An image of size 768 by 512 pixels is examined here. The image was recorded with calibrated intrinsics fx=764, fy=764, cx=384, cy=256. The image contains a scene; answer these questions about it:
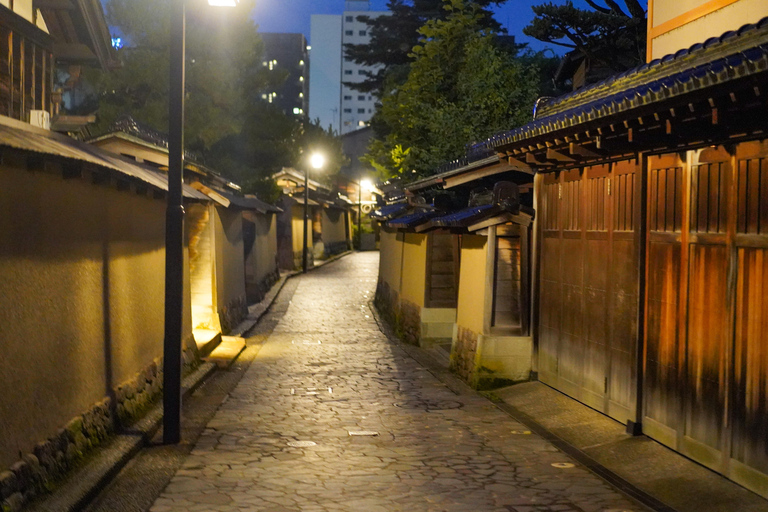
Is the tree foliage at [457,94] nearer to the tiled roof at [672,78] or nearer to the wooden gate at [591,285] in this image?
the tiled roof at [672,78]

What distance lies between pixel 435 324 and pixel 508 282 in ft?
20.0

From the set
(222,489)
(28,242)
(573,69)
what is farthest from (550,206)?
(573,69)

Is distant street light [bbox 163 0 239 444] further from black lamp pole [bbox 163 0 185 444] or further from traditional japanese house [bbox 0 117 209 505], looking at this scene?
traditional japanese house [bbox 0 117 209 505]

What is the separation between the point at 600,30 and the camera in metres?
23.2

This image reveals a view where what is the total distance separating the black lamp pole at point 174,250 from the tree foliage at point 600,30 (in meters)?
14.1

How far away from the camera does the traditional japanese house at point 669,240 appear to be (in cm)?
776

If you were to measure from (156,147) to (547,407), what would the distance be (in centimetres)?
1138

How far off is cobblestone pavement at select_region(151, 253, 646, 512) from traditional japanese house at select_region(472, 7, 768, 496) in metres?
1.34

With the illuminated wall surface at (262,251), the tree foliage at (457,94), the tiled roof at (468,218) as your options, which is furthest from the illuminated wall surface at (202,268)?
the illuminated wall surface at (262,251)

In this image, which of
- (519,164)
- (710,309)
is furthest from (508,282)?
(710,309)

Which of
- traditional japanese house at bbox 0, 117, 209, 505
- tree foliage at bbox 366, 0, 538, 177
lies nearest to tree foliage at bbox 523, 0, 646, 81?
tree foliage at bbox 366, 0, 538, 177

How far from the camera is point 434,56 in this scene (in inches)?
1013

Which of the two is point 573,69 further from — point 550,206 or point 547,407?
point 547,407

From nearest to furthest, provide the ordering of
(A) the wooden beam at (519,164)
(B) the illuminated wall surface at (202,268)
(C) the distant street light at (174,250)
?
(C) the distant street light at (174,250) < (A) the wooden beam at (519,164) < (B) the illuminated wall surface at (202,268)
